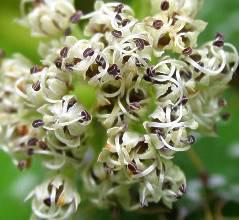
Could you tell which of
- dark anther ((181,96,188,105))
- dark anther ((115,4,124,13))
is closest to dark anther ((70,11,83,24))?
dark anther ((115,4,124,13))

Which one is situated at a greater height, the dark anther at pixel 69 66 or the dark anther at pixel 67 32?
the dark anther at pixel 69 66

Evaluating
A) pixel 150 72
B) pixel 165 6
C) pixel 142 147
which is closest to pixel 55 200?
pixel 142 147

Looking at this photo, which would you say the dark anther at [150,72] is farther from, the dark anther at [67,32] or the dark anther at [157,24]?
the dark anther at [67,32]

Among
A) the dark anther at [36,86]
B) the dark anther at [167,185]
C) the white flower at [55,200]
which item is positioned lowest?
the white flower at [55,200]

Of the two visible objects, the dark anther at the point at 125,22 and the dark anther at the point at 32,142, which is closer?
the dark anther at the point at 125,22

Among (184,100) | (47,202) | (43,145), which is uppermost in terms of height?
(184,100)

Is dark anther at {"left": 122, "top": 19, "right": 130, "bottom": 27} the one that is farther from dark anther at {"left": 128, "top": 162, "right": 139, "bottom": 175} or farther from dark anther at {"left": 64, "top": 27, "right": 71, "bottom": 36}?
dark anther at {"left": 128, "top": 162, "right": 139, "bottom": 175}

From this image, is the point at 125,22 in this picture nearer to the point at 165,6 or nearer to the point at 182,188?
the point at 165,6

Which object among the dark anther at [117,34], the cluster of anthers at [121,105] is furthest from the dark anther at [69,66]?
the dark anther at [117,34]
